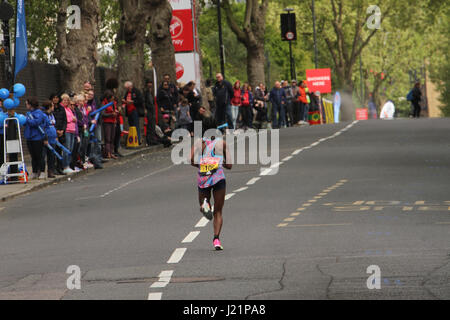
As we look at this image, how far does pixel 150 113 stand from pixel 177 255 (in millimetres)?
23010

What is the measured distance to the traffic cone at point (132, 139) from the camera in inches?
1373

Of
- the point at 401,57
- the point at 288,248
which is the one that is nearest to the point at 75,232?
the point at 288,248

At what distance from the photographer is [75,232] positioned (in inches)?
618

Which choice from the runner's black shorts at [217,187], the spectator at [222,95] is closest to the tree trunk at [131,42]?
the spectator at [222,95]

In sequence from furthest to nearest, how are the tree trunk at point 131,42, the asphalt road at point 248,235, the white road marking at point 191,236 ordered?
the tree trunk at point 131,42, the white road marking at point 191,236, the asphalt road at point 248,235

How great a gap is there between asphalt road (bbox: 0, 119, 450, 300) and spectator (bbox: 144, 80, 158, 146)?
30.4 feet

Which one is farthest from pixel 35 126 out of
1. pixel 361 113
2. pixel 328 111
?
pixel 361 113

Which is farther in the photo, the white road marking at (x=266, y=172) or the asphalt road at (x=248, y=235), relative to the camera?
the white road marking at (x=266, y=172)

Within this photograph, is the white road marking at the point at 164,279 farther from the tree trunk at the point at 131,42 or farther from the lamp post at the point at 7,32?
the tree trunk at the point at 131,42

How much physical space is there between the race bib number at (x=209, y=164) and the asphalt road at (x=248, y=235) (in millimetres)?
860

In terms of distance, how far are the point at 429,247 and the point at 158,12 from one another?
2953 centimetres

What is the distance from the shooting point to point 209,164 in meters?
13.3

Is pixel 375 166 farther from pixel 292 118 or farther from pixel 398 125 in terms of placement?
pixel 292 118

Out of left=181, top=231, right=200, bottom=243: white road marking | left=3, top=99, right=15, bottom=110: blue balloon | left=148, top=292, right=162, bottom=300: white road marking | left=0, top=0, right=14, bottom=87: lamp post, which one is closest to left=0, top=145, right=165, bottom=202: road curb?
left=3, top=99, right=15, bottom=110: blue balloon
